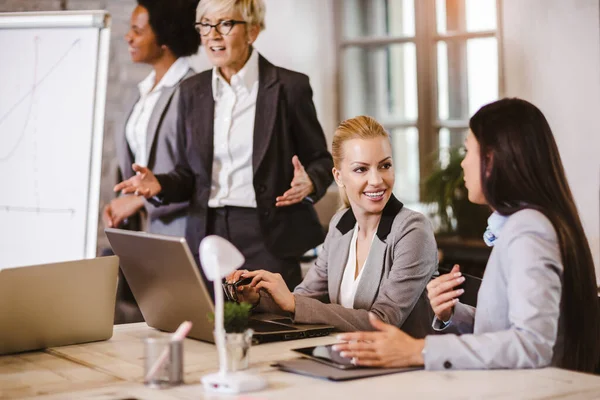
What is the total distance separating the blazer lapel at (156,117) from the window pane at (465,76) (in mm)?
1753

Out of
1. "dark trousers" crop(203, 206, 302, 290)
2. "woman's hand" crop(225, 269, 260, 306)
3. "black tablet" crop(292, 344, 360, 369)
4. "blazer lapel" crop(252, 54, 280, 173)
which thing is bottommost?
"black tablet" crop(292, 344, 360, 369)

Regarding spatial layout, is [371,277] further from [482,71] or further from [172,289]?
[482,71]

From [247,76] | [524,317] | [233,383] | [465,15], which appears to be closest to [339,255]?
[524,317]

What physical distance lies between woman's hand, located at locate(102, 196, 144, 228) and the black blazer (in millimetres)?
601

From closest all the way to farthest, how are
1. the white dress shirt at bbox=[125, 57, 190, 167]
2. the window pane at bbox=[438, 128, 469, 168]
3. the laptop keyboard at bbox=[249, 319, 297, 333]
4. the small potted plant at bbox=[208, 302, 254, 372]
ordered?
the small potted plant at bbox=[208, 302, 254, 372] → the laptop keyboard at bbox=[249, 319, 297, 333] → the white dress shirt at bbox=[125, 57, 190, 167] → the window pane at bbox=[438, 128, 469, 168]

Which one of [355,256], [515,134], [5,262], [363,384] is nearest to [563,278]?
[515,134]

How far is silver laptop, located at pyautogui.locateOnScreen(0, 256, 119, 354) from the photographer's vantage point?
74.9 inches

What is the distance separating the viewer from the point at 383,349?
5.40 ft

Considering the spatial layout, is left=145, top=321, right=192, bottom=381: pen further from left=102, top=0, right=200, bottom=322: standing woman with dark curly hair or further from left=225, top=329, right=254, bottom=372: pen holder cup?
left=102, top=0, right=200, bottom=322: standing woman with dark curly hair

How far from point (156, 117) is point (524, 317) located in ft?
9.43

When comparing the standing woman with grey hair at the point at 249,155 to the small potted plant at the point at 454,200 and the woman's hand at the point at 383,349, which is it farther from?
the woman's hand at the point at 383,349

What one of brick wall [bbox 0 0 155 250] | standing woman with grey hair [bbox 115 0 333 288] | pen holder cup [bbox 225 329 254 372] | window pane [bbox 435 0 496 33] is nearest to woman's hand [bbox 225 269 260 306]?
pen holder cup [bbox 225 329 254 372]

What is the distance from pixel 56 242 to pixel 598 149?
94.5 inches

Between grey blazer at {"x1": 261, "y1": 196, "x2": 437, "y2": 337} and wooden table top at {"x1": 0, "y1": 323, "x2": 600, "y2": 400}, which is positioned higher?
grey blazer at {"x1": 261, "y1": 196, "x2": 437, "y2": 337}
